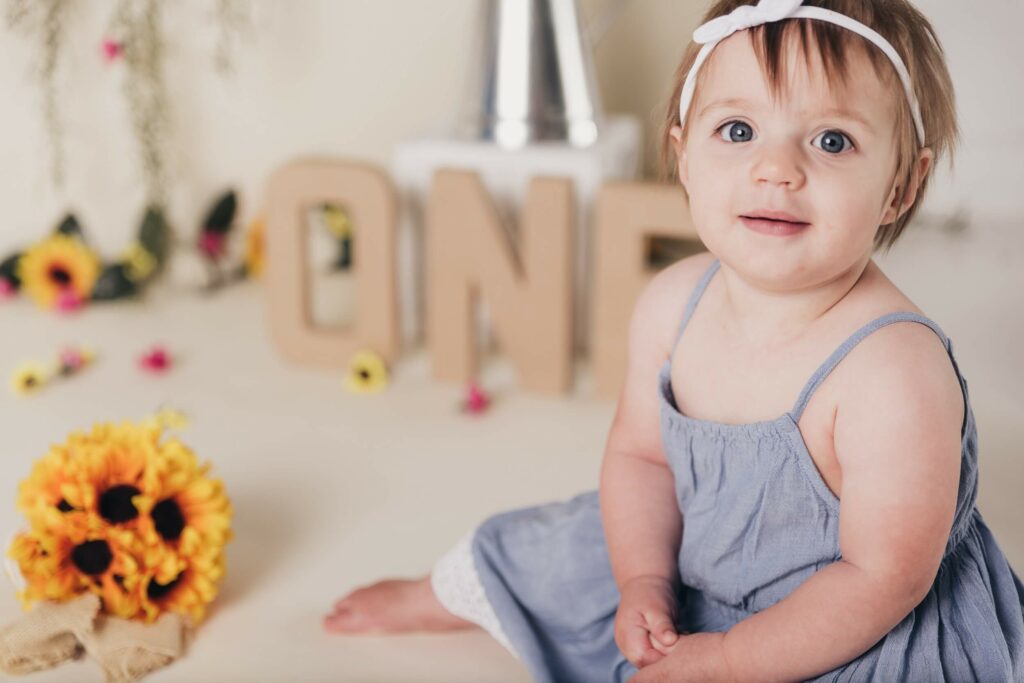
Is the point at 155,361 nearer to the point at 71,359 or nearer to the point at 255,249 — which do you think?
the point at 71,359

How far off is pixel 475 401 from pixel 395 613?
490mm

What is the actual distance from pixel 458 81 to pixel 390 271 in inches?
16.6

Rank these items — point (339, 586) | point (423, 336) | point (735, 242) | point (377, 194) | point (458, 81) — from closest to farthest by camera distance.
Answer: point (735, 242)
point (339, 586)
point (377, 194)
point (423, 336)
point (458, 81)

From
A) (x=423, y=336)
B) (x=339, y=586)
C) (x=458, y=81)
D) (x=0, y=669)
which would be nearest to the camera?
(x=0, y=669)

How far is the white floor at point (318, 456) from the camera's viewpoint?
3.40ft

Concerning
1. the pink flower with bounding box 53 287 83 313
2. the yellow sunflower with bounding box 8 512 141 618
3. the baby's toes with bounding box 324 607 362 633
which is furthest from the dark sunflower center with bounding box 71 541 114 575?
the pink flower with bounding box 53 287 83 313

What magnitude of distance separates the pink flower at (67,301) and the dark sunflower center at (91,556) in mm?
898

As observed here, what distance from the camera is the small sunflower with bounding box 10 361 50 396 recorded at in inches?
61.2

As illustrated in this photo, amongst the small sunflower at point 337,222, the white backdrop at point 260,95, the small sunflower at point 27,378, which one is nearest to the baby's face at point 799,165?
the white backdrop at point 260,95

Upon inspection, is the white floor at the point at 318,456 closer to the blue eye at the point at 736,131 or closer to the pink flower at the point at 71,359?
the pink flower at the point at 71,359

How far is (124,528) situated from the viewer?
104 centimetres

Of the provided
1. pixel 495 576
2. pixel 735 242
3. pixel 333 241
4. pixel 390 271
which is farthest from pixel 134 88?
pixel 735 242

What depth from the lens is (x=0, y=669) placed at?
39.2 inches

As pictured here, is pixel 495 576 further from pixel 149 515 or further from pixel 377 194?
pixel 377 194
